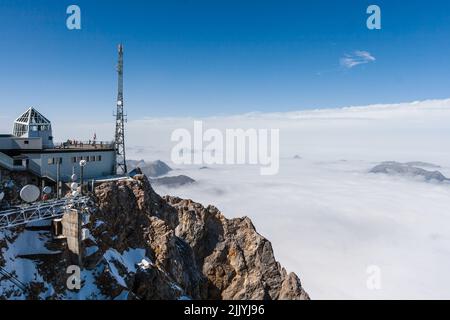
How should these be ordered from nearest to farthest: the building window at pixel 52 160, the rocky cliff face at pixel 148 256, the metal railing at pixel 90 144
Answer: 1. the rocky cliff face at pixel 148 256
2. the building window at pixel 52 160
3. the metal railing at pixel 90 144

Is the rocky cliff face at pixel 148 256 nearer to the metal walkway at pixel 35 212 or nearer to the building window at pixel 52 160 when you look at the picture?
the metal walkway at pixel 35 212

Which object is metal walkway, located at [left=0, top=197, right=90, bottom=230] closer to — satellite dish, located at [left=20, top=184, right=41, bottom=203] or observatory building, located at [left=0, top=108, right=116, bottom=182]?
satellite dish, located at [left=20, top=184, right=41, bottom=203]

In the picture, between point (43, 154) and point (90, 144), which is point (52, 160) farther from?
point (90, 144)

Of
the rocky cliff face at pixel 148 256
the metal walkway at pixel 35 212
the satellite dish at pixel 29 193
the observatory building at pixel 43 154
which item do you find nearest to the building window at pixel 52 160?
the observatory building at pixel 43 154

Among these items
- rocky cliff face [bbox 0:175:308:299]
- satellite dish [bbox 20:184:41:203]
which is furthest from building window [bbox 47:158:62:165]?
satellite dish [bbox 20:184:41:203]
